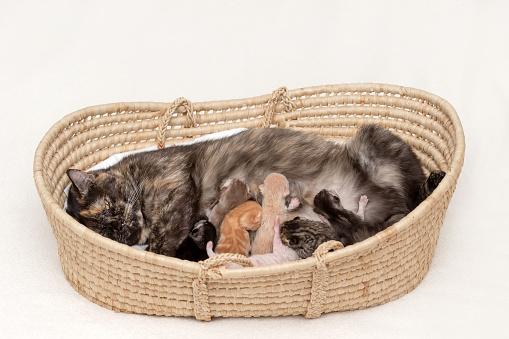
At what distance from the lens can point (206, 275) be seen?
2.42 meters

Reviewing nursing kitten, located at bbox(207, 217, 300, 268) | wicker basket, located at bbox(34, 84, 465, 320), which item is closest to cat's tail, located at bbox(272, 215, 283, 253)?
nursing kitten, located at bbox(207, 217, 300, 268)

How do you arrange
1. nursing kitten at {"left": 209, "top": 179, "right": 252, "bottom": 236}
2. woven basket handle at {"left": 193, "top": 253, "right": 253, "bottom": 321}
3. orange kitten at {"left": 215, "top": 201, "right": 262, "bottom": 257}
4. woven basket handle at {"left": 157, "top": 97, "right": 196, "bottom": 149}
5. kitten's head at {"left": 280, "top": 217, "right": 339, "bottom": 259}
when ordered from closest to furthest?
1. woven basket handle at {"left": 193, "top": 253, "right": 253, "bottom": 321}
2. kitten's head at {"left": 280, "top": 217, "right": 339, "bottom": 259}
3. orange kitten at {"left": 215, "top": 201, "right": 262, "bottom": 257}
4. nursing kitten at {"left": 209, "top": 179, "right": 252, "bottom": 236}
5. woven basket handle at {"left": 157, "top": 97, "right": 196, "bottom": 149}

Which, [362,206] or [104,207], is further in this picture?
[362,206]

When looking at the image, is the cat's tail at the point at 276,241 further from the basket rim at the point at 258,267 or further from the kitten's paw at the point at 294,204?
the basket rim at the point at 258,267

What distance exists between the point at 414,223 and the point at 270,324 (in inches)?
30.1

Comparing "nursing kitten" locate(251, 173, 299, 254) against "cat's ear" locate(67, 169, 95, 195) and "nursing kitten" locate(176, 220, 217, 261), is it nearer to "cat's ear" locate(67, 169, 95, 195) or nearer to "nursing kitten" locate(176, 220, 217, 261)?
"nursing kitten" locate(176, 220, 217, 261)

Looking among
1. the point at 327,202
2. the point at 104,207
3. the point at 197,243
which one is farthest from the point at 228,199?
the point at 104,207

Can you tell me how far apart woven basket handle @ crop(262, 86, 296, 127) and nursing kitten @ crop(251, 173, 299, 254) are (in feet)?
2.46

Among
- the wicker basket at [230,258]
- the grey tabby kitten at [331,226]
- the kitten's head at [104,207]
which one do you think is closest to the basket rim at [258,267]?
the wicker basket at [230,258]

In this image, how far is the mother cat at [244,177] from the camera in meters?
2.83

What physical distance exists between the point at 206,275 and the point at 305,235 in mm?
586

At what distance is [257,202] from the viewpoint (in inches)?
122

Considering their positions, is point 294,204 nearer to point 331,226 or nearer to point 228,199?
point 331,226

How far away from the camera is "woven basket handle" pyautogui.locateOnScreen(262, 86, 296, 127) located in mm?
3668
